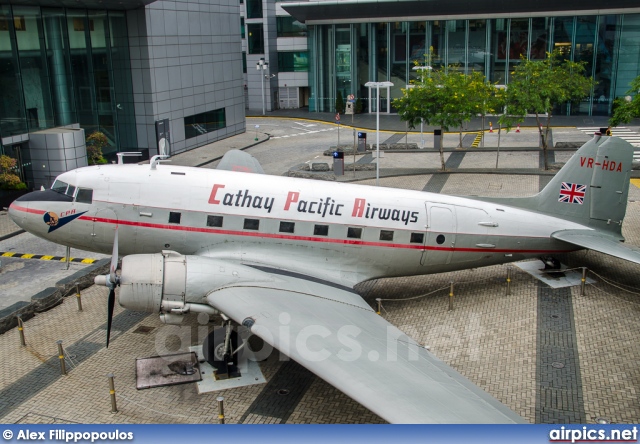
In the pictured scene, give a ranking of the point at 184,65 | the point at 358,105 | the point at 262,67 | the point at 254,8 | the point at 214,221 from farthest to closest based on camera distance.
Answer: the point at 254,8, the point at 358,105, the point at 262,67, the point at 184,65, the point at 214,221

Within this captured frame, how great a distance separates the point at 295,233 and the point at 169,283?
4.82 m

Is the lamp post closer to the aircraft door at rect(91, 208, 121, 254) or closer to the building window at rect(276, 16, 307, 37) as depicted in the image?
the building window at rect(276, 16, 307, 37)

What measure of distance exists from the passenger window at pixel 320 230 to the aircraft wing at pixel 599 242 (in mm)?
8408

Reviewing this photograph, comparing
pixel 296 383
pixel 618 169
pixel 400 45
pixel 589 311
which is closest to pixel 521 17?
pixel 400 45

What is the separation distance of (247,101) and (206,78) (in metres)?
28.6

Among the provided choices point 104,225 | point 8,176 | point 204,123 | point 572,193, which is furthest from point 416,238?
point 204,123

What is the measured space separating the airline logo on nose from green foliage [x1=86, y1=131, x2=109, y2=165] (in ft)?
76.0

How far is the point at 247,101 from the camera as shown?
84625mm

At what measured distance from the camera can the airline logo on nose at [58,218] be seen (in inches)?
787

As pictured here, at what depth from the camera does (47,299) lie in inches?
871

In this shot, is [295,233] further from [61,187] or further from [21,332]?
[21,332]

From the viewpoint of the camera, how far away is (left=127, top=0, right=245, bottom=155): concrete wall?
4788 cm

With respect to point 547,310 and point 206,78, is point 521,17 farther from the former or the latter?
point 547,310

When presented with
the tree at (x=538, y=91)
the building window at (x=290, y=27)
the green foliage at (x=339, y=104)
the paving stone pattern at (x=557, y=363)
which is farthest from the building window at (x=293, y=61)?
the paving stone pattern at (x=557, y=363)
